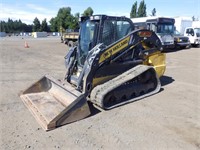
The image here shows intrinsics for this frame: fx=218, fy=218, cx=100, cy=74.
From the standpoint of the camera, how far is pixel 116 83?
5445mm

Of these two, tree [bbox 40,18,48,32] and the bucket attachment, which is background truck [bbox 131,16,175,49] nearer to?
the bucket attachment

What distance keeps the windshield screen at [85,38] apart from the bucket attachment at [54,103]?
1090 mm

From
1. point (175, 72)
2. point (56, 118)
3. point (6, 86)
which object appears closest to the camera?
point (56, 118)

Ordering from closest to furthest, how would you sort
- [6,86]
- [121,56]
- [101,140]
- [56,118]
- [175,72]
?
[101,140], [56,118], [121,56], [6,86], [175,72]

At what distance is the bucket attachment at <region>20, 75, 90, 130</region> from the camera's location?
438 cm

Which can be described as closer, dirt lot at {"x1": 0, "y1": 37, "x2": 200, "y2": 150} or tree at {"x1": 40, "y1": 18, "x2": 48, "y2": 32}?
dirt lot at {"x1": 0, "y1": 37, "x2": 200, "y2": 150}

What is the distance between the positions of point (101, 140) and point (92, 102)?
5.61 ft

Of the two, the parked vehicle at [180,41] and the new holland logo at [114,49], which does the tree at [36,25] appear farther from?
the new holland logo at [114,49]

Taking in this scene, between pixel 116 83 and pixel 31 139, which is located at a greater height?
pixel 116 83

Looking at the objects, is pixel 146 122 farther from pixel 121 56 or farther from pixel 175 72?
pixel 175 72

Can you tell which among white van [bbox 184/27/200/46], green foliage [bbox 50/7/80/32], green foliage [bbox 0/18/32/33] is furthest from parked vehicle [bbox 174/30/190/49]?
green foliage [bbox 0/18/32/33]

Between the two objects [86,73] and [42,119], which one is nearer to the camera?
[42,119]

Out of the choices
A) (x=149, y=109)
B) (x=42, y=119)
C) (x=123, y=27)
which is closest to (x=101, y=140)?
(x=42, y=119)

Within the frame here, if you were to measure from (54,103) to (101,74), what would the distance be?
1.39m
